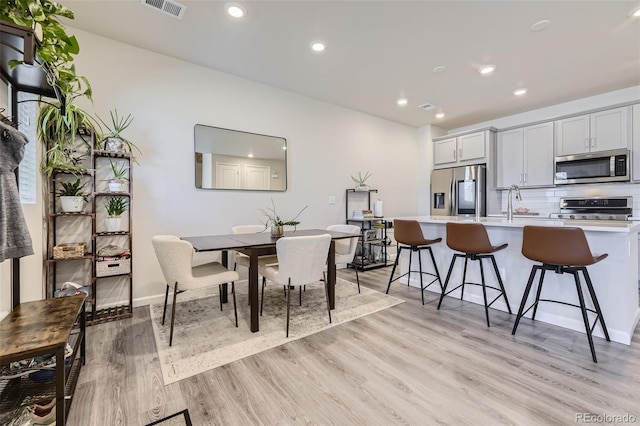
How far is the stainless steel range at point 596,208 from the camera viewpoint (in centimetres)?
383

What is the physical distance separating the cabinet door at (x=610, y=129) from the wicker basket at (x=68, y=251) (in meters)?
6.45

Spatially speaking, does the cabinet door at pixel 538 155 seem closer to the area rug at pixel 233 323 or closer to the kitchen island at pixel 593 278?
the kitchen island at pixel 593 278

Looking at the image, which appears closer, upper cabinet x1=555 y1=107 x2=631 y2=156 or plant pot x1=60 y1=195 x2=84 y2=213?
plant pot x1=60 y1=195 x2=84 y2=213

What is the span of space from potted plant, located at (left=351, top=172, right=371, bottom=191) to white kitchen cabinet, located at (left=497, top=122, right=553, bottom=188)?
2.42 meters

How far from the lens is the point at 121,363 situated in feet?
6.28

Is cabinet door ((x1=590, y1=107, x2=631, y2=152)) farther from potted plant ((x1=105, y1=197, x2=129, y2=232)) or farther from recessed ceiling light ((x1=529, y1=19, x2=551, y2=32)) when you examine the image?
potted plant ((x1=105, y1=197, x2=129, y2=232))

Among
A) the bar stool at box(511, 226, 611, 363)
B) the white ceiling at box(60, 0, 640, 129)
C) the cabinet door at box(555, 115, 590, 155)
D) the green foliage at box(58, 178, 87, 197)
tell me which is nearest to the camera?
the bar stool at box(511, 226, 611, 363)

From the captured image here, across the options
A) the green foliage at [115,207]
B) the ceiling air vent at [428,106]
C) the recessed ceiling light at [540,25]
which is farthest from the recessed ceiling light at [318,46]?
the green foliage at [115,207]

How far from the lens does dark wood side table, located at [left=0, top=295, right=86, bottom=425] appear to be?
1133mm

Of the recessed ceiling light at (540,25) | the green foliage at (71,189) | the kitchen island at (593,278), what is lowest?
the kitchen island at (593,278)

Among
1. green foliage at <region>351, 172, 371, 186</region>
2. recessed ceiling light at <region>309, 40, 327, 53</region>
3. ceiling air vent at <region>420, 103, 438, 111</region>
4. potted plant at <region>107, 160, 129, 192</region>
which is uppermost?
ceiling air vent at <region>420, 103, 438, 111</region>

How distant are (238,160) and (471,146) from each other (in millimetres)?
4219

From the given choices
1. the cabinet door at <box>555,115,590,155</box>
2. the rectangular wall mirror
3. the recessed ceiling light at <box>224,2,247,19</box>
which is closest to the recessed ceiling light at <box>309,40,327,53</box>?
the recessed ceiling light at <box>224,2,247,19</box>

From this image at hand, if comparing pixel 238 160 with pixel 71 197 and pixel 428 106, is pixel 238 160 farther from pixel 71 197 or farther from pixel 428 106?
pixel 428 106
